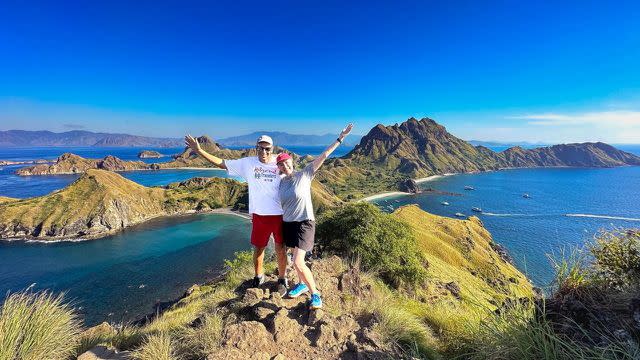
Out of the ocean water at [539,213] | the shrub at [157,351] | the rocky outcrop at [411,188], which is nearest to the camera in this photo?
the shrub at [157,351]

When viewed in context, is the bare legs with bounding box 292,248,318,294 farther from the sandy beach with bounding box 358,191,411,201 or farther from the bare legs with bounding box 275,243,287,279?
the sandy beach with bounding box 358,191,411,201

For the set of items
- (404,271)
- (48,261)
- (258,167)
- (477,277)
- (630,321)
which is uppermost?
(258,167)

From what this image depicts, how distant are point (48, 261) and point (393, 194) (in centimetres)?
16084

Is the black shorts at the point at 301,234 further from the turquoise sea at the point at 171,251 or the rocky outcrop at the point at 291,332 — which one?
the turquoise sea at the point at 171,251

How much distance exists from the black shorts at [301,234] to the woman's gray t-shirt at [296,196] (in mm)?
131

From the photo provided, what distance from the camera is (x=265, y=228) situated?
291 inches

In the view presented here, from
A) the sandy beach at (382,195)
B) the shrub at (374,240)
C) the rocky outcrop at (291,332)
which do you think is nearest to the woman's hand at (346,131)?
the rocky outcrop at (291,332)

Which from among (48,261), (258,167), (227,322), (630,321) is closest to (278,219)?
(258,167)

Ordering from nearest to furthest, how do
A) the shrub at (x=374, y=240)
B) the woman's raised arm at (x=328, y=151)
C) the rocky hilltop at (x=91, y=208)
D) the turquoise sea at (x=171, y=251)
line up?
the woman's raised arm at (x=328, y=151) → the shrub at (x=374, y=240) → the turquoise sea at (x=171, y=251) → the rocky hilltop at (x=91, y=208)

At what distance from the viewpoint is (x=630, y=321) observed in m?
4.44

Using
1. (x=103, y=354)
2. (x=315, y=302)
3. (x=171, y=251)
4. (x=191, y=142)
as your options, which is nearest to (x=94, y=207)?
(x=171, y=251)

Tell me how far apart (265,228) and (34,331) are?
4.57m

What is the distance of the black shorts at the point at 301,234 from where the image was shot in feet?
22.2

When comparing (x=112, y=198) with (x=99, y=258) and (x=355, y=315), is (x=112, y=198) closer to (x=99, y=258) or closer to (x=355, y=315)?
(x=99, y=258)
